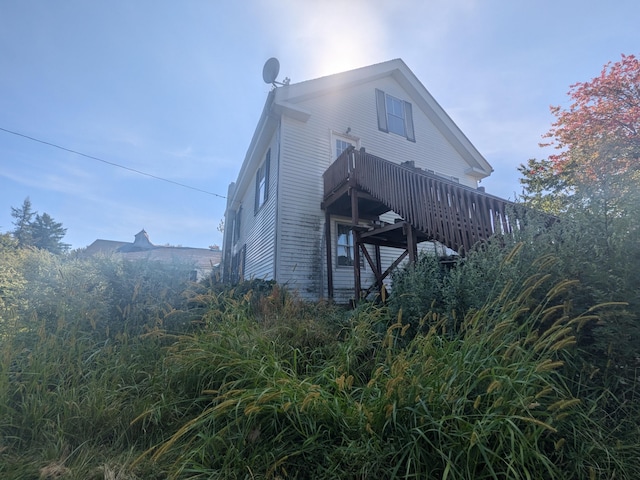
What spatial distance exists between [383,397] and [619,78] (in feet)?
59.0

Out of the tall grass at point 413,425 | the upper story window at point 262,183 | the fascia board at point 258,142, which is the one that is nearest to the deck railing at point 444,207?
the tall grass at point 413,425

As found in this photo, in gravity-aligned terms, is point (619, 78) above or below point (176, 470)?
above

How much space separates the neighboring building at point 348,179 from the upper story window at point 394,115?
0.04 metres

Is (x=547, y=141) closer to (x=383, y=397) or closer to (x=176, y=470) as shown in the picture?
(x=383, y=397)

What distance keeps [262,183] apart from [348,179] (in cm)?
402

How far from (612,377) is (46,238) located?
49.9m

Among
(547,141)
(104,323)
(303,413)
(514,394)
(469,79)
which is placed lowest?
(303,413)

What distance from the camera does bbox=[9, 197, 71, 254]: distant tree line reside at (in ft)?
113

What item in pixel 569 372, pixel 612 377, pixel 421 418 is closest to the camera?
pixel 421 418

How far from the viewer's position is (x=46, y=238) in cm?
3519

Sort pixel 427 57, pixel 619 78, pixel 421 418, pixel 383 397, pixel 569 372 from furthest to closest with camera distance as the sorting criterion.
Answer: pixel 619 78, pixel 427 57, pixel 569 372, pixel 383 397, pixel 421 418

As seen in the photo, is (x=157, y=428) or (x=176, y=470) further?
(x=157, y=428)

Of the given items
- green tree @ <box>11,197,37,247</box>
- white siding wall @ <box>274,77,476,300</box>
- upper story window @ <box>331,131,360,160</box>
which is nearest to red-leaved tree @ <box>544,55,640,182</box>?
white siding wall @ <box>274,77,476,300</box>

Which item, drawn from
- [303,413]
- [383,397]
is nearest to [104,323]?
[303,413]
